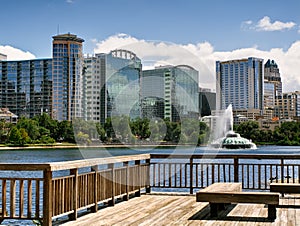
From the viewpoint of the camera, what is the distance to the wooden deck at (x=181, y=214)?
6535 millimetres

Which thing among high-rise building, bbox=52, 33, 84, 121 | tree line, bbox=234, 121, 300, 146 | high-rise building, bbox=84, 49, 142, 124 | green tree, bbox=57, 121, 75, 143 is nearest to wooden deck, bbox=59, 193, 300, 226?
high-rise building, bbox=84, 49, 142, 124

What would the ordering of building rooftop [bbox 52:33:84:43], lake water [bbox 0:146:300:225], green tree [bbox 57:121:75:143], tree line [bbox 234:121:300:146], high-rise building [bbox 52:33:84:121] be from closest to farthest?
1. lake water [bbox 0:146:300:225]
2. green tree [bbox 57:121:75:143]
3. tree line [bbox 234:121:300:146]
4. building rooftop [bbox 52:33:84:43]
5. high-rise building [bbox 52:33:84:121]

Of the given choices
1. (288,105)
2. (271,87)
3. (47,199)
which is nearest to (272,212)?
(47,199)

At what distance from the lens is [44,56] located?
5369 inches

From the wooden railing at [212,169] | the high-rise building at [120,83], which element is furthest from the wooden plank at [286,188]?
the high-rise building at [120,83]

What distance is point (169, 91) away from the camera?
11156mm

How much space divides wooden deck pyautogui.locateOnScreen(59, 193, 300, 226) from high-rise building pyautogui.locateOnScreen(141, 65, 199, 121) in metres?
3.08

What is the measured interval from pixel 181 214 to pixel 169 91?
174 inches

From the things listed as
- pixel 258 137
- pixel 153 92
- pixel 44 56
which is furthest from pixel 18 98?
pixel 153 92

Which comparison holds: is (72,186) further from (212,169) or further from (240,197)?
(212,169)

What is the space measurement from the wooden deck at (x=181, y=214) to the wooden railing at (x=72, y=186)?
240 millimetres

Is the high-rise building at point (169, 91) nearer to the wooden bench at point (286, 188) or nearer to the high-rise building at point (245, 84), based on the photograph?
the wooden bench at point (286, 188)

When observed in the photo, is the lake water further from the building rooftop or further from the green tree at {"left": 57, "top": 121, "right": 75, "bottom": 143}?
the building rooftop

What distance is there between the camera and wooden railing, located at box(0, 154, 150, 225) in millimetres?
5918
